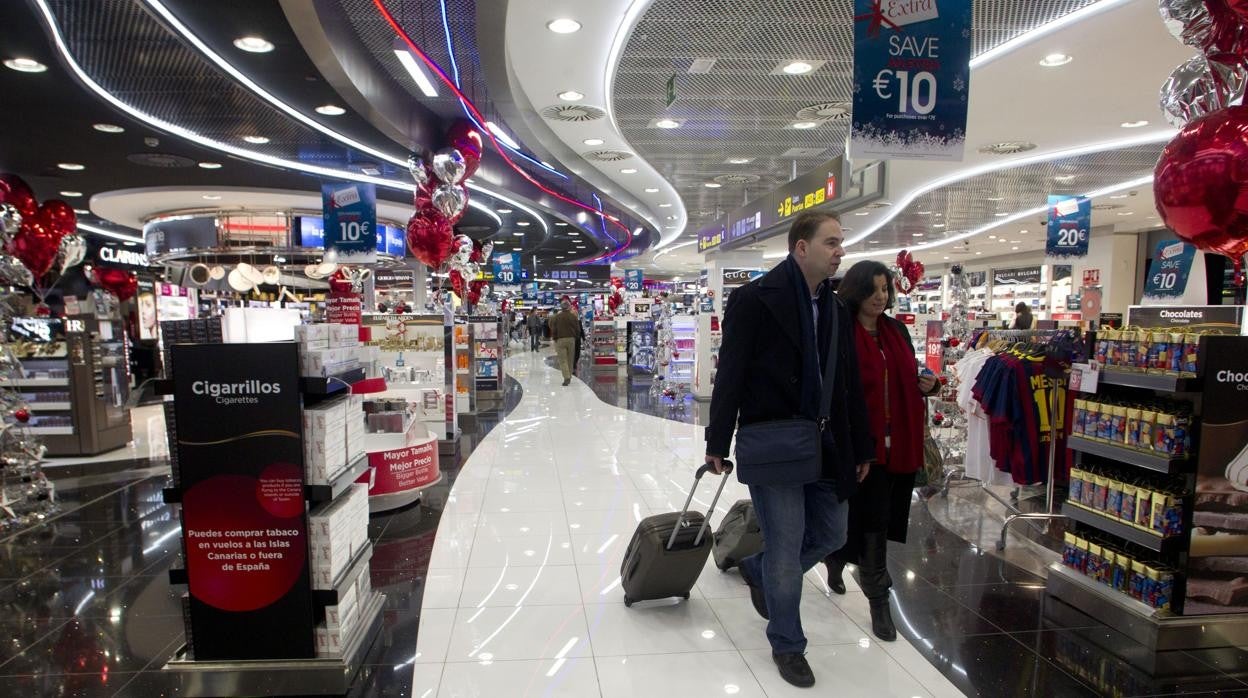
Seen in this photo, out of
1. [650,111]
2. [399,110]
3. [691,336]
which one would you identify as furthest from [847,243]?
[399,110]

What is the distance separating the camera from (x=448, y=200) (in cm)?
661

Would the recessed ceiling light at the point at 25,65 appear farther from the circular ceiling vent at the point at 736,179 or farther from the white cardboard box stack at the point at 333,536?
the circular ceiling vent at the point at 736,179

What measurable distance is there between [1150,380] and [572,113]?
16.8ft

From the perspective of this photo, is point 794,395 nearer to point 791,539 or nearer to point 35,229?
point 791,539

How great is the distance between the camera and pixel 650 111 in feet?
21.7

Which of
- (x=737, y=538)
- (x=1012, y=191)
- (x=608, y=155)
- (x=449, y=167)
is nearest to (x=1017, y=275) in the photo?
(x=1012, y=191)

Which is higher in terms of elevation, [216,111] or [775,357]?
[216,111]

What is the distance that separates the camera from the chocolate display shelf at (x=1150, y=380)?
276cm

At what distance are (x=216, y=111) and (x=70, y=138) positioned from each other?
2.23 meters

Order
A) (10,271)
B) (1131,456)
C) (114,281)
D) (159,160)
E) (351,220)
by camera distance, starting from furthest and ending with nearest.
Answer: (114,281) → (159,160) → (351,220) → (10,271) → (1131,456)

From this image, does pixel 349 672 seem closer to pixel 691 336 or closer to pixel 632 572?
pixel 632 572

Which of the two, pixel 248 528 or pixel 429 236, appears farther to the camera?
pixel 429 236

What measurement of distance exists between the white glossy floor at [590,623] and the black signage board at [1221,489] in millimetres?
1311

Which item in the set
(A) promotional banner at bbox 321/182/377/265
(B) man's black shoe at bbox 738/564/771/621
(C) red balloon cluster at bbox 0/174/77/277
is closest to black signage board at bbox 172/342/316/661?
(B) man's black shoe at bbox 738/564/771/621
